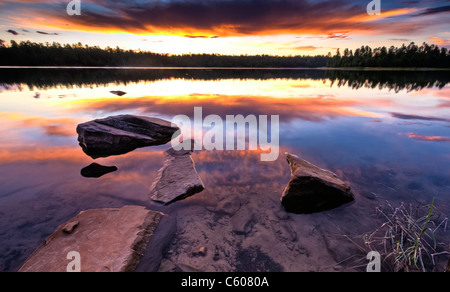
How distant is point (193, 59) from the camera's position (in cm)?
13500

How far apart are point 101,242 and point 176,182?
2.20 metres

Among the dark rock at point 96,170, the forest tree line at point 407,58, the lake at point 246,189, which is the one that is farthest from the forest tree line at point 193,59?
the dark rock at point 96,170

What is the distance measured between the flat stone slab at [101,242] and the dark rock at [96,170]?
6.81 feet

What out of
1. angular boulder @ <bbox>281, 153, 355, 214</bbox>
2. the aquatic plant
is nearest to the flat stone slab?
angular boulder @ <bbox>281, 153, 355, 214</bbox>

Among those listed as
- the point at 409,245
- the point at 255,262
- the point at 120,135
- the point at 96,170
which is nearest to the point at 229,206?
the point at 255,262

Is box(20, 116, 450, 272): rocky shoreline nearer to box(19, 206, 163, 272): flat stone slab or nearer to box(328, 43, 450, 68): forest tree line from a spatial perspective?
box(19, 206, 163, 272): flat stone slab

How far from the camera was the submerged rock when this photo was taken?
4.57 meters

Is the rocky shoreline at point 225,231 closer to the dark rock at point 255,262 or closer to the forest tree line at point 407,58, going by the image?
the dark rock at point 255,262

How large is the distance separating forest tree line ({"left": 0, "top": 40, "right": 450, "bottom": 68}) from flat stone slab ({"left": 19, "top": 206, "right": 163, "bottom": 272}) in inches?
5303


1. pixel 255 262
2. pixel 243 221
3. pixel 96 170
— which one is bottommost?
pixel 255 262

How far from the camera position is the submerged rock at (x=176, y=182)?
4.57 meters

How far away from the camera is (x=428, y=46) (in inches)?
4040

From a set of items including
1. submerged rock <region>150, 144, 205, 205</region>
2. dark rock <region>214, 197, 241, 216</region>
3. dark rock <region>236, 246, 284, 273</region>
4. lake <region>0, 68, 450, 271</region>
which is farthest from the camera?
submerged rock <region>150, 144, 205, 205</region>

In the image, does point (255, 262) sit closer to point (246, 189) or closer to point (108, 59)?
point (246, 189)
